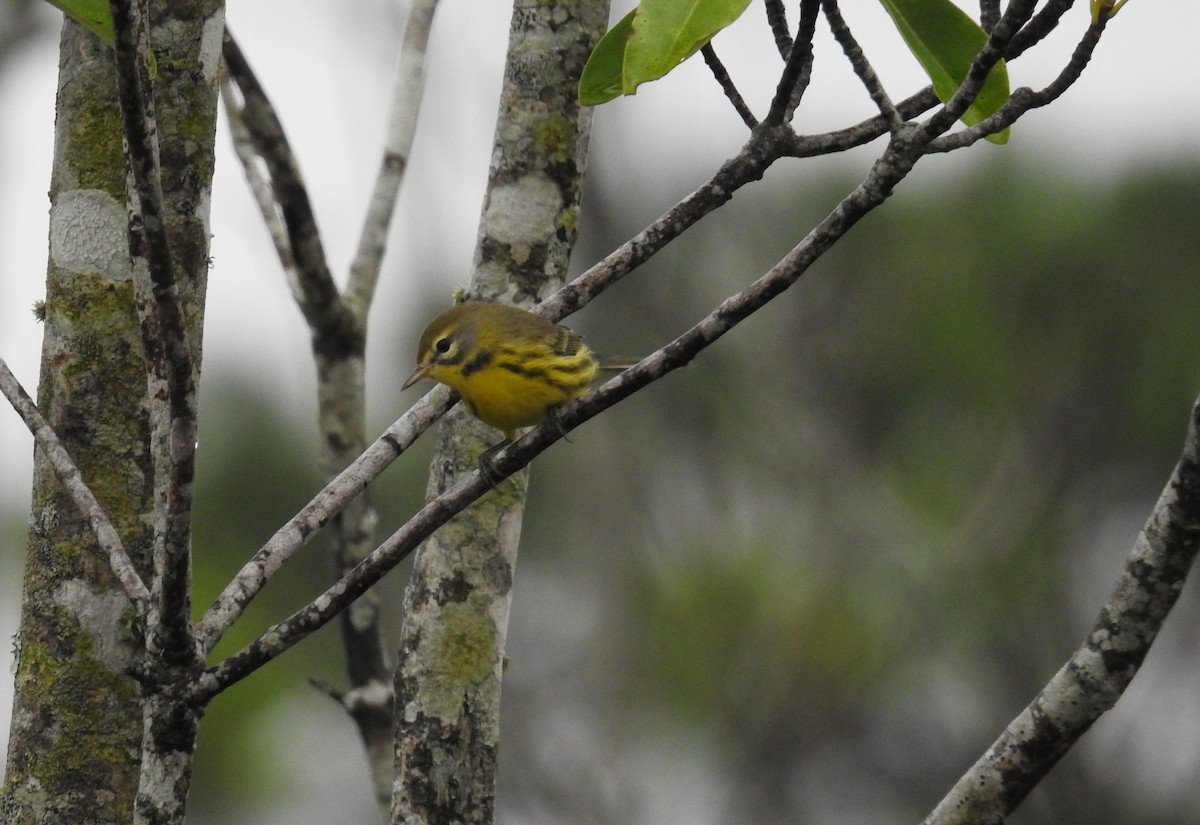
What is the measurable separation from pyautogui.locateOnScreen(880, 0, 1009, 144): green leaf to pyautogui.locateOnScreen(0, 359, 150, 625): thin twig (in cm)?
188

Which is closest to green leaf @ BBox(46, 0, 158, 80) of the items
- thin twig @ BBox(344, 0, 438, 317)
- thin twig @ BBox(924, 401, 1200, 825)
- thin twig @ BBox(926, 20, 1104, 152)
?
thin twig @ BBox(926, 20, 1104, 152)

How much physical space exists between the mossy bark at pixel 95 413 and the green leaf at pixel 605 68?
0.84 metres

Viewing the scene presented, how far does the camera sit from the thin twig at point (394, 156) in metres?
5.26

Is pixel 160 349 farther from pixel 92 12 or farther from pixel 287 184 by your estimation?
pixel 287 184

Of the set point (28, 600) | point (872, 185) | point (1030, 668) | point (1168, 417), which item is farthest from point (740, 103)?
point (1168, 417)

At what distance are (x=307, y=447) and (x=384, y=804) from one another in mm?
9922

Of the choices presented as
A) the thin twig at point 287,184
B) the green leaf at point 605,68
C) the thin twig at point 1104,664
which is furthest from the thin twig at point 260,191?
the thin twig at point 1104,664

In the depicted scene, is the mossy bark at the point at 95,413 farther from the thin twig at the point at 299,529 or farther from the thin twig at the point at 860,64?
the thin twig at the point at 860,64

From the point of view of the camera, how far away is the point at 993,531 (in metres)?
13.6

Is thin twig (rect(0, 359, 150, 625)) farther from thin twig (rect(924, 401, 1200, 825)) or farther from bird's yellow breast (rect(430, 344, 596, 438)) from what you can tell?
thin twig (rect(924, 401, 1200, 825))

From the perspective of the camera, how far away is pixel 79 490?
2.54m

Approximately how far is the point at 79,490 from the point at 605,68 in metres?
1.42

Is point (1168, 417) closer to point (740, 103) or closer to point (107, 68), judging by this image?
point (740, 103)

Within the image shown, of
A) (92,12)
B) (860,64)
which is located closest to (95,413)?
A: (92,12)
